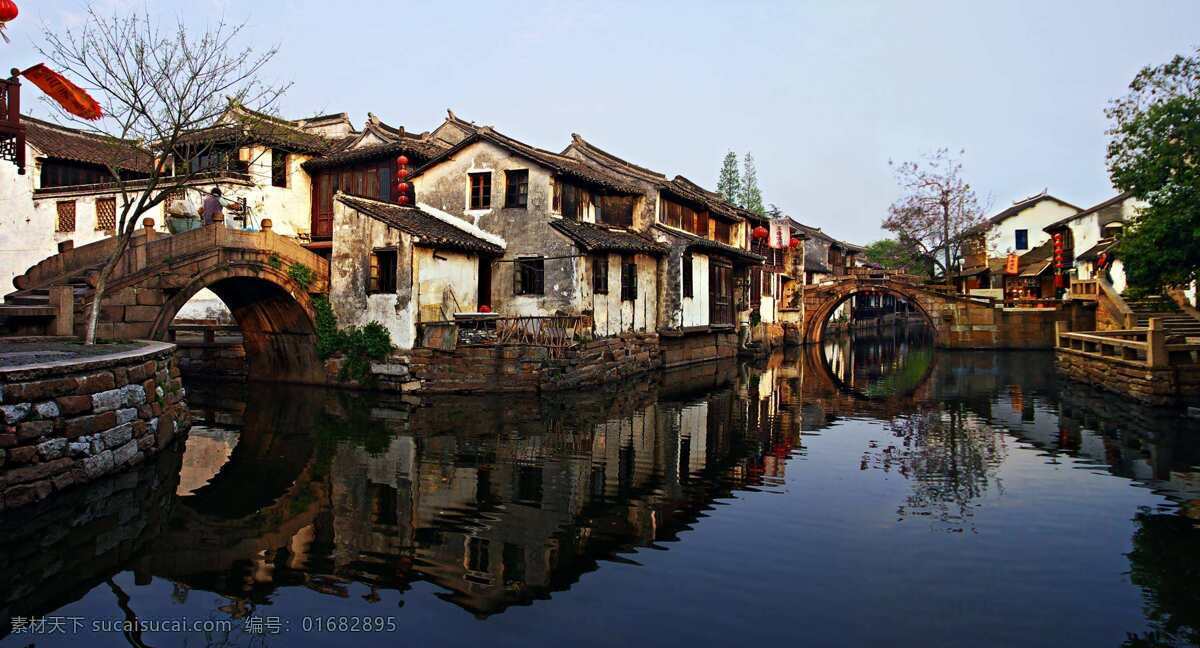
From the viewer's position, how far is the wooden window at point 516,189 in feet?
86.8

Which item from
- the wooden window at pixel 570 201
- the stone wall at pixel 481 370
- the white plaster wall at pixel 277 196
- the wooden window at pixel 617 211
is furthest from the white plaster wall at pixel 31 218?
the wooden window at pixel 617 211

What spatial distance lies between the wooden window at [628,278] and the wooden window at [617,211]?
231 centimetres

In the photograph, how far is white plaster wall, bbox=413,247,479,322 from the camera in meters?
23.0

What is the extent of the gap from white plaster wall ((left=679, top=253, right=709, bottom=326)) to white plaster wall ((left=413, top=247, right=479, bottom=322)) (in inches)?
412

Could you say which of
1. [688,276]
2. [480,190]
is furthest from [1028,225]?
[480,190]

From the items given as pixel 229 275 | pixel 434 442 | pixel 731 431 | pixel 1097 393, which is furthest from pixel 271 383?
pixel 1097 393

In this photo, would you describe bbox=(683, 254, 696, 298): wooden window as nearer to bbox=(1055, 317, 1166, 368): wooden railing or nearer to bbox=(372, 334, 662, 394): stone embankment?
bbox=(372, 334, 662, 394): stone embankment

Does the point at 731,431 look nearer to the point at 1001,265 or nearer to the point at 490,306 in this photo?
the point at 490,306

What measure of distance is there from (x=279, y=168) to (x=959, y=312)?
1565 inches

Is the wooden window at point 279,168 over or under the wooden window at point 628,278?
over

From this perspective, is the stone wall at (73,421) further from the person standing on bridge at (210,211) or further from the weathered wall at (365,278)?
the person standing on bridge at (210,211)

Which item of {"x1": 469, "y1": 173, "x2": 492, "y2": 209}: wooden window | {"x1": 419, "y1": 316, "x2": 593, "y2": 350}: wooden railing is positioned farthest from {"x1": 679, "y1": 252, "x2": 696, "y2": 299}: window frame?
{"x1": 469, "y1": 173, "x2": 492, "y2": 209}: wooden window

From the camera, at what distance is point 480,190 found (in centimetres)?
2730

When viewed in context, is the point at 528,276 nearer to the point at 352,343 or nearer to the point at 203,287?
the point at 352,343
